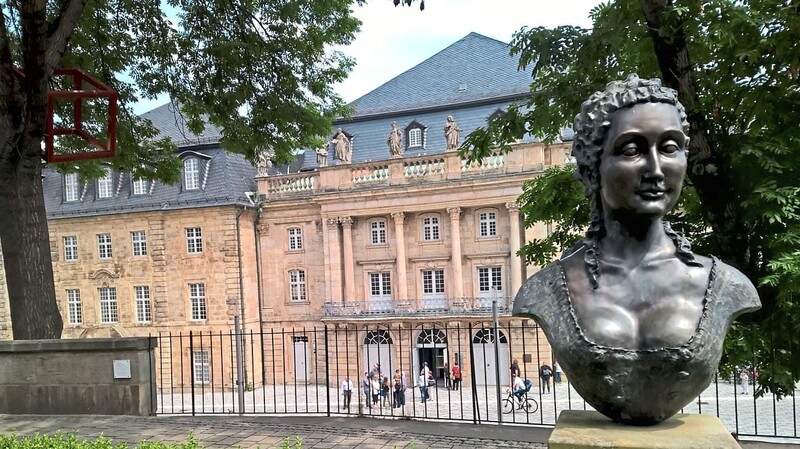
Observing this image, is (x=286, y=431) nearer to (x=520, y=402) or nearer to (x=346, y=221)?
(x=520, y=402)

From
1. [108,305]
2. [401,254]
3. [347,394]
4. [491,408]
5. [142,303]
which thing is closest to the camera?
[347,394]

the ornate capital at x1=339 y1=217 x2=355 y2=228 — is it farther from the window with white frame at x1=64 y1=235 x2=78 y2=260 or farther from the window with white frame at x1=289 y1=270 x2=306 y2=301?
the window with white frame at x1=64 y1=235 x2=78 y2=260

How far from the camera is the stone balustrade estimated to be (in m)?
26.9

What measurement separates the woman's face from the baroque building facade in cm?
2489

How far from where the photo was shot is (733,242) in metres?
5.66

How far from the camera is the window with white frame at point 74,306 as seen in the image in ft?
108

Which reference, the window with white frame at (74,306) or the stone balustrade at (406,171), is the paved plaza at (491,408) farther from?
the window with white frame at (74,306)

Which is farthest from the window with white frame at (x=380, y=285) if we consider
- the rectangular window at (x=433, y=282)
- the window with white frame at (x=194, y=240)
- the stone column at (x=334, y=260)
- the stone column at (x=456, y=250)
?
the window with white frame at (x=194, y=240)

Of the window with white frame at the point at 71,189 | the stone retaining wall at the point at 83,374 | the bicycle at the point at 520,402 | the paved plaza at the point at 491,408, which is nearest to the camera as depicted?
the stone retaining wall at the point at 83,374

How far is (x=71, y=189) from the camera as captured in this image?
33438mm

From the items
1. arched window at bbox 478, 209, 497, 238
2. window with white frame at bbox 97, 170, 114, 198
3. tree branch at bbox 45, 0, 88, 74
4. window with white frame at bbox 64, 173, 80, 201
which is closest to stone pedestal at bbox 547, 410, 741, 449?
tree branch at bbox 45, 0, 88, 74

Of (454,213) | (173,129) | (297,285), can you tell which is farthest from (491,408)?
(173,129)

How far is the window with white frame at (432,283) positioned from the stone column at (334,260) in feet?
13.3

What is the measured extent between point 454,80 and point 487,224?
775cm
